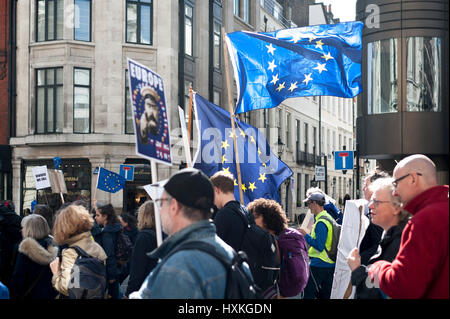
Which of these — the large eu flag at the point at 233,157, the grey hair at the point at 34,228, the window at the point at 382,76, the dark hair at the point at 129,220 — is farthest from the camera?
the window at the point at 382,76

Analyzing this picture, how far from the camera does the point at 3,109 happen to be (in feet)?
86.3

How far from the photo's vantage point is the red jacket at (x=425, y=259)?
9.91 feet

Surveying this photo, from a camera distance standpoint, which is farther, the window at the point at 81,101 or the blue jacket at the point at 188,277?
the window at the point at 81,101

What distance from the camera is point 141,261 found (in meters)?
5.68

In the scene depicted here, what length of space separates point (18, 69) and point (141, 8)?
605 cm

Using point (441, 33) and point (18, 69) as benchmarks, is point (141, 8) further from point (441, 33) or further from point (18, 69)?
point (441, 33)

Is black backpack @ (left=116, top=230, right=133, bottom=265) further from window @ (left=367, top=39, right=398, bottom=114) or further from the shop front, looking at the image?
the shop front

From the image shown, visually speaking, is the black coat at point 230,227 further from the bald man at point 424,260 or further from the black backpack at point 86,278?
the bald man at point 424,260

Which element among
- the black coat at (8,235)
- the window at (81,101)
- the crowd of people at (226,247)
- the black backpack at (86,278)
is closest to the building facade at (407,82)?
the crowd of people at (226,247)

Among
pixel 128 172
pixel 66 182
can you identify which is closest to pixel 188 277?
pixel 128 172

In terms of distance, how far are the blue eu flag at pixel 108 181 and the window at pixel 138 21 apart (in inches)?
465

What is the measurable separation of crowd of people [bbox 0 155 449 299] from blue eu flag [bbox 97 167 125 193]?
7.03 meters
